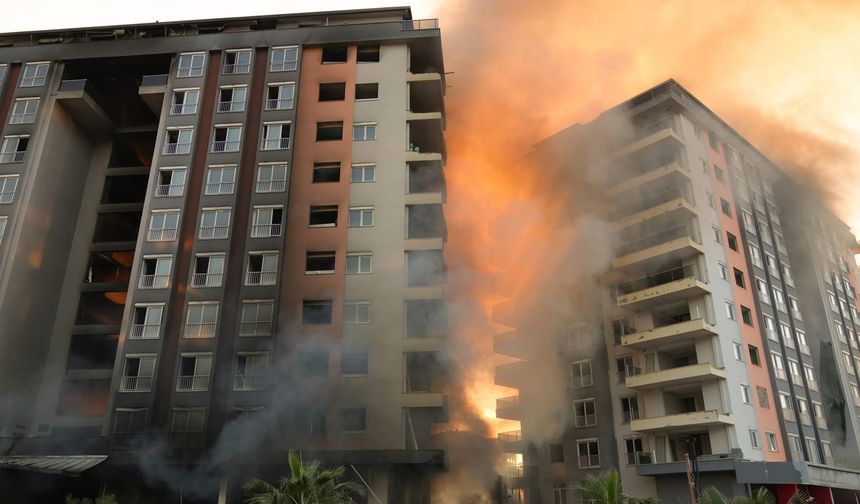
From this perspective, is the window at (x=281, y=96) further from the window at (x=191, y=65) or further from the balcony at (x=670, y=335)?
the balcony at (x=670, y=335)

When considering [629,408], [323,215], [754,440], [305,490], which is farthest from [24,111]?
[754,440]

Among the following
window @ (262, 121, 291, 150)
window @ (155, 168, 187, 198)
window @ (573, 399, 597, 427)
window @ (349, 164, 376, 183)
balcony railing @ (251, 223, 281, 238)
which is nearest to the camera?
balcony railing @ (251, 223, 281, 238)

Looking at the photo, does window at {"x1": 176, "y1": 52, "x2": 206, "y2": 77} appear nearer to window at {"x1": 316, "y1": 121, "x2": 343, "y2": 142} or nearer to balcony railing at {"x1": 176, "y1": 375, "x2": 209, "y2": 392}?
window at {"x1": 316, "y1": 121, "x2": 343, "y2": 142}

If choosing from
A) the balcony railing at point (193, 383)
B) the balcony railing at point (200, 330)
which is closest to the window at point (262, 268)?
the balcony railing at point (200, 330)

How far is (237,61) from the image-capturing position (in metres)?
42.1

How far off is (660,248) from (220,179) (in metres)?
28.1

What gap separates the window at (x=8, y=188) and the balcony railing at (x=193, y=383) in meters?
16.6

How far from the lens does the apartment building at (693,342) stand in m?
36.8

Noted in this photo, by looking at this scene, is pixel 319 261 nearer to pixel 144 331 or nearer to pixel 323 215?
pixel 323 215

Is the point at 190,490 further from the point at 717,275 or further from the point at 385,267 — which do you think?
the point at 717,275

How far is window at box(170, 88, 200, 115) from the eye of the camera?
41.0m

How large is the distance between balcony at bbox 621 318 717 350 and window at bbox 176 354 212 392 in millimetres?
25035

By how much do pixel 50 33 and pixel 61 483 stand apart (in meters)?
30.0

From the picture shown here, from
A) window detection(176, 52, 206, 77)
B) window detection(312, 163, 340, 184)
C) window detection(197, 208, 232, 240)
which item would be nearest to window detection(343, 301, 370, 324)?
window detection(312, 163, 340, 184)
